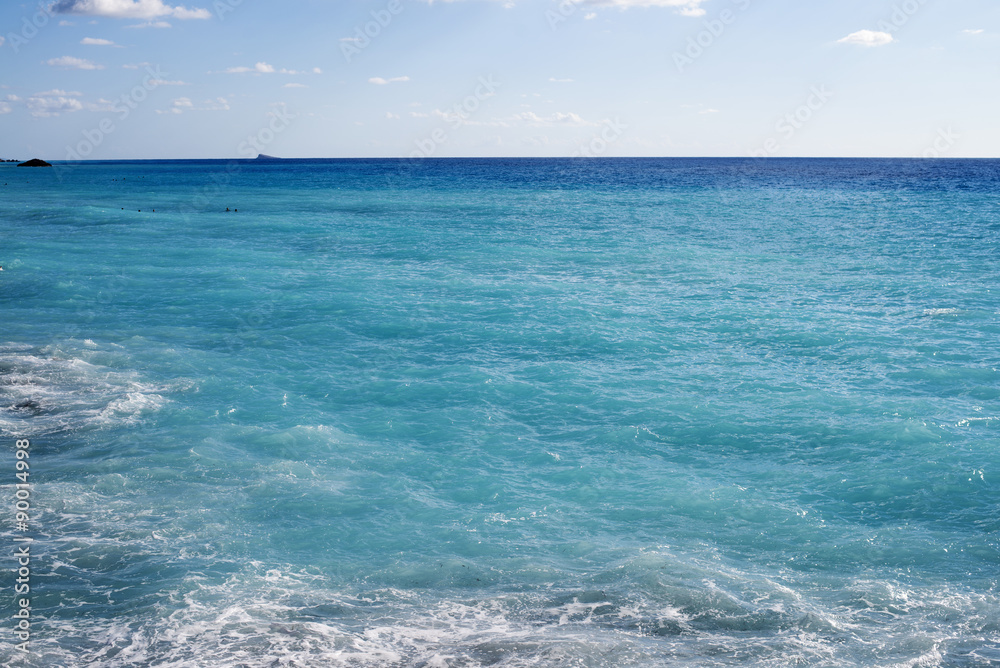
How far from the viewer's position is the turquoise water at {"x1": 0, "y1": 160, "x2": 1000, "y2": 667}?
9.37 metres

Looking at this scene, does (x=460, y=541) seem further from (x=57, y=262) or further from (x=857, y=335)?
(x=57, y=262)

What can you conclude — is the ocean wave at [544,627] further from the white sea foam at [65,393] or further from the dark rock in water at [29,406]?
the dark rock in water at [29,406]

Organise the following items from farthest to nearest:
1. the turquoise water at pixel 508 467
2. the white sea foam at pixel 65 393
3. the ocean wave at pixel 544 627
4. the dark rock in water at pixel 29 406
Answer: the dark rock in water at pixel 29 406 < the white sea foam at pixel 65 393 < the turquoise water at pixel 508 467 < the ocean wave at pixel 544 627

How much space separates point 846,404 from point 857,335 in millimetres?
6401

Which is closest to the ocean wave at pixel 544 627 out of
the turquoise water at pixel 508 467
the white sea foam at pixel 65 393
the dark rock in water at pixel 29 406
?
the turquoise water at pixel 508 467

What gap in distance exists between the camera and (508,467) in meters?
14.3

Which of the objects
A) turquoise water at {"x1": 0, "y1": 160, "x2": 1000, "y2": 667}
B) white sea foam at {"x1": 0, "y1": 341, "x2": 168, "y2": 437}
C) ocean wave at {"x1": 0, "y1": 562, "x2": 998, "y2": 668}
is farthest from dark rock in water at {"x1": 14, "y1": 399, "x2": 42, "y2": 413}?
ocean wave at {"x1": 0, "y1": 562, "x2": 998, "y2": 668}

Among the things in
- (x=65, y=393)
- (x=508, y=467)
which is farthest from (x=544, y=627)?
(x=65, y=393)

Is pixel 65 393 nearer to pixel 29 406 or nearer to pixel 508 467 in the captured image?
pixel 29 406

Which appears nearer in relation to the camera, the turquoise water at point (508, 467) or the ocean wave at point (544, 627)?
the ocean wave at point (544, 627)

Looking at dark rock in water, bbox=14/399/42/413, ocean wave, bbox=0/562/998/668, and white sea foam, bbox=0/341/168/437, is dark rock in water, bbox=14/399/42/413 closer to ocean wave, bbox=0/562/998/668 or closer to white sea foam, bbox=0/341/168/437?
white sea foam, bbox=0/341/168/437

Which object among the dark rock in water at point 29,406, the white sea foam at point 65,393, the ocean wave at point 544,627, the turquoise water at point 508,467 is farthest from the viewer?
the dark rock in water at point 29,406

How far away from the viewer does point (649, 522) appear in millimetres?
12289

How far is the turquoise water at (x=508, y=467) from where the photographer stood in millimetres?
9367
